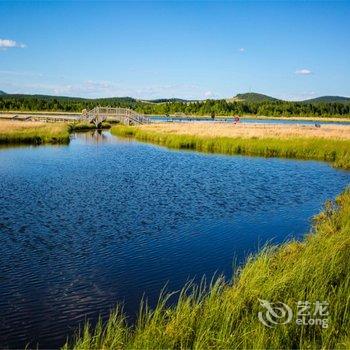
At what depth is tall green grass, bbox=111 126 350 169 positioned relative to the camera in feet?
132

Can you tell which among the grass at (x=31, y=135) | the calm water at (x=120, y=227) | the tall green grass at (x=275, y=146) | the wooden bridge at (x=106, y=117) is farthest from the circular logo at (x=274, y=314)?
the wooden bridge at (x=106, y=117)

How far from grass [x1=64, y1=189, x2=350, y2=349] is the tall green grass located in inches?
1120

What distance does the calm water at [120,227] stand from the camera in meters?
10.2

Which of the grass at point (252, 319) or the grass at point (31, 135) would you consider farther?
the grass at point (31, 135)

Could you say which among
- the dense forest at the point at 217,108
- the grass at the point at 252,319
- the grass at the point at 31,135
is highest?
the dense forest at the point at 217,108

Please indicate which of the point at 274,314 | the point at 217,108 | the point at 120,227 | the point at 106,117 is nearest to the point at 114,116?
the point at 106,117

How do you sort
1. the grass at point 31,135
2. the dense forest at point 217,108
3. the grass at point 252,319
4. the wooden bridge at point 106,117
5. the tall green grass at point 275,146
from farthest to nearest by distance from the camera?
the dense forest at point 217,108, the wooden bridge at point 106,117, the grass at point 31,135, the tall green grass at point 275,146, the grass at point 252,319

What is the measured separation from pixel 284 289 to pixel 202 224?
29.2 feet

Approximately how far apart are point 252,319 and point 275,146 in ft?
124

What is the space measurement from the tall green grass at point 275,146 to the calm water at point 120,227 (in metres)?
7.23

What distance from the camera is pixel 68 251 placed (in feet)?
44.3

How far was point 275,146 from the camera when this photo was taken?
143 feet

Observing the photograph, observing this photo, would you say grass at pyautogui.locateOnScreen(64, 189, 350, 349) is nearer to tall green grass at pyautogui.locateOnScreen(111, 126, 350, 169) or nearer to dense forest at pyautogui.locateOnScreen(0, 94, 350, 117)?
tall green grass at pyautogui.locateOnScreen(111, 126, 350, 169)

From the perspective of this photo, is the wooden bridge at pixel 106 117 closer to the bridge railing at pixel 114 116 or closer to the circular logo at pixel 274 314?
the bridge railing at pixel 114 116
